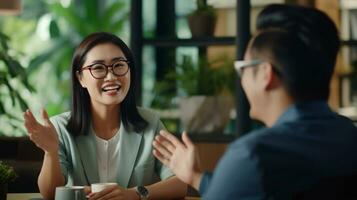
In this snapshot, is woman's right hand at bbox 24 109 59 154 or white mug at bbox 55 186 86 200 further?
woman's right hand at bbox 24 109 59 154

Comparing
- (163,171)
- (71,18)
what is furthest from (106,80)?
(71,18)

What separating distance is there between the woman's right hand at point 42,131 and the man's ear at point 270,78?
3.26ft

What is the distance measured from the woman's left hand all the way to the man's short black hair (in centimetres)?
92

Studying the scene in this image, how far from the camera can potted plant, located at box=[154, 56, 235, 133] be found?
17.3ft

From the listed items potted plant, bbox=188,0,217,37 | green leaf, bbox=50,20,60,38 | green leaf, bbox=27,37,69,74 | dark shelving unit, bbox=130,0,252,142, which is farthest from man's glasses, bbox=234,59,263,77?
green leaf, bbox=27,37,69,74

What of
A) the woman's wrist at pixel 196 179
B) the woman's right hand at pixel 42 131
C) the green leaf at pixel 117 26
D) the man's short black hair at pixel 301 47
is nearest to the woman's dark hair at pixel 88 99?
the woman's right hand at pixel 42 131

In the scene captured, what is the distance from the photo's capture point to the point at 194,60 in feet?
17.7

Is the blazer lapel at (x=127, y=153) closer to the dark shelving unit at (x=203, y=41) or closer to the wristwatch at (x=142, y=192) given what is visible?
the wristwatch at (x=142, y=192)

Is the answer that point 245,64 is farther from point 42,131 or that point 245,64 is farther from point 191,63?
point 191,63

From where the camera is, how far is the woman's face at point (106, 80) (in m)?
2.60

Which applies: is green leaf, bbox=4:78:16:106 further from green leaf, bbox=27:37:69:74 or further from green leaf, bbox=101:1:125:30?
green leaf, bbox=27:37:69:74

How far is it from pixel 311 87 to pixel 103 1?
5.87 meters

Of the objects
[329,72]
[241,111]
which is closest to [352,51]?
[241,111]

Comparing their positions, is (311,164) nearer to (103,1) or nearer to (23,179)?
(23,179)
